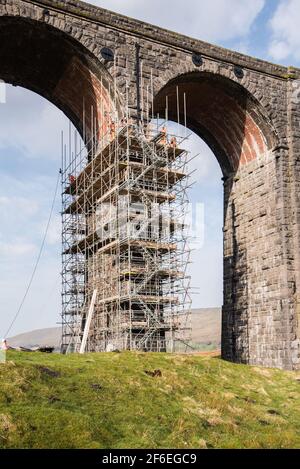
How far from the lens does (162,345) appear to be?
19.7 m

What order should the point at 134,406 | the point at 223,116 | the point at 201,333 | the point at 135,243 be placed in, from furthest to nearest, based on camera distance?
the point at 201,333
the point at 223,116
the point at 135,243
the point at 134,406

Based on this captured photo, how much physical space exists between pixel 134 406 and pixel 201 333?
105106 mm

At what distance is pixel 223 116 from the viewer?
25531 mm

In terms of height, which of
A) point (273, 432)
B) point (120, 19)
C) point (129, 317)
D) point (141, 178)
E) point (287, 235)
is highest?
point (120, 19)

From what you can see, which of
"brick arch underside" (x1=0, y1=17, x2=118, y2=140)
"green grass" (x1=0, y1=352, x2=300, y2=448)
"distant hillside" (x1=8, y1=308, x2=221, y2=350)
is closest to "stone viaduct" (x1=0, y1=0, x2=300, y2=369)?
"brick arch underside" (x1=0, y1=17, x2=118, y2=140)

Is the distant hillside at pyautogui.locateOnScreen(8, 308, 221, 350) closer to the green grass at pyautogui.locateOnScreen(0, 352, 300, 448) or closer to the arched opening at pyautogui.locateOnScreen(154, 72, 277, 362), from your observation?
the arched opening at pyautogui.locateOnScreen(154, 72, 277, 362)

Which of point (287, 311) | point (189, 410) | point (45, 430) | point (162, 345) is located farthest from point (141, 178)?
point (45, 430)

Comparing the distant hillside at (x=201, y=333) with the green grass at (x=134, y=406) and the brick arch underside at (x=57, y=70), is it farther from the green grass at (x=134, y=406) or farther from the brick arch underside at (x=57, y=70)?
the green grass at (x=134, y=406)

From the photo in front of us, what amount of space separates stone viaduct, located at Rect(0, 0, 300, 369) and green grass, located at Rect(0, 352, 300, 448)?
8.24 m

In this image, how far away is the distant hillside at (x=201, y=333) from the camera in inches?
3782

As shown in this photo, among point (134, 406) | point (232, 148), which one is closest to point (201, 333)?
point (232, 148)

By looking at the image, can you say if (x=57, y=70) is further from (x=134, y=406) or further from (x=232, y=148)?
(x=134, y=406)
